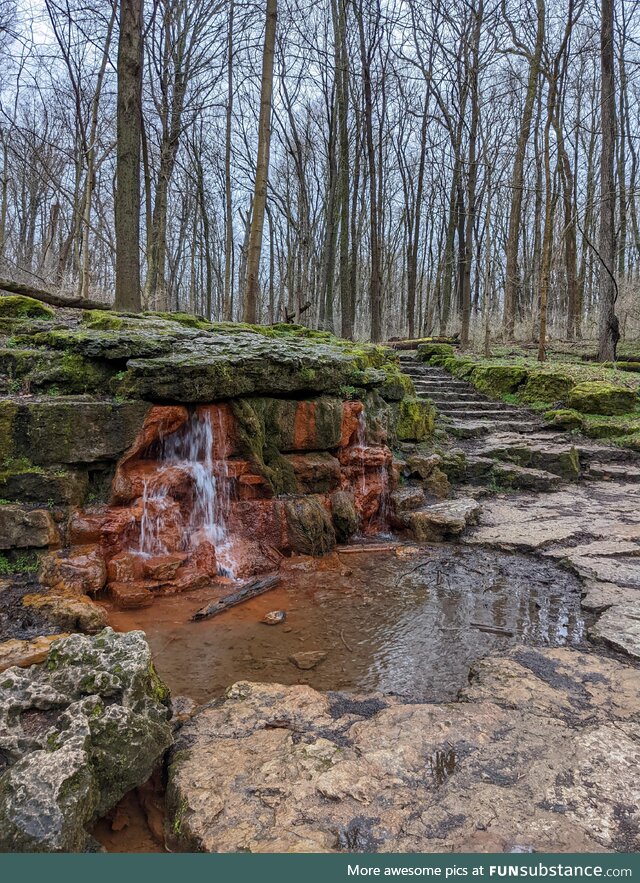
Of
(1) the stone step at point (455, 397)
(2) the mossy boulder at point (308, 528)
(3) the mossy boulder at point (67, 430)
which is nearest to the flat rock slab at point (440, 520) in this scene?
(2) the mossy boulder at point (308, 528)

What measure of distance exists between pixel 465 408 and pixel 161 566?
25.9 feet

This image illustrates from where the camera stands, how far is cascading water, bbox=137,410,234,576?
5.00 metres

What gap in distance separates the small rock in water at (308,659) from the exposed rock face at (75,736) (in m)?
1.04

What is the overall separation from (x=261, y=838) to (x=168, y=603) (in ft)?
9.25

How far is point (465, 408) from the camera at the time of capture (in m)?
10.7

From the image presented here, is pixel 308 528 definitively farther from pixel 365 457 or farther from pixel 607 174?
pixel 607 174

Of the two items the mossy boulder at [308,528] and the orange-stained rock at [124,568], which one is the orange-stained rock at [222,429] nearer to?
the mossy boulder at [308,528]

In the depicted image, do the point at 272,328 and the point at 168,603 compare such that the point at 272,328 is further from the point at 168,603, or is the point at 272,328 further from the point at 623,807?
the point at 623,807

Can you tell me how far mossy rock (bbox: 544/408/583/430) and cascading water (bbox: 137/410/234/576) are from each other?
6.80 metres

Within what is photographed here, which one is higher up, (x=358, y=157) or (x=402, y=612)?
(x=358, y=157)

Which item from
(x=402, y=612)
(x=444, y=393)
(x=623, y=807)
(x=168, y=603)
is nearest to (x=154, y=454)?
(x=168, y=603)

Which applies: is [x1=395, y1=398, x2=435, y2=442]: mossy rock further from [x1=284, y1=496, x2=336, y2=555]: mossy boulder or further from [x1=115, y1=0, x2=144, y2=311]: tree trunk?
[x1=115, y1=0, x2=144, y2=311]: tree trunk

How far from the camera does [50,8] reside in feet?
31.2

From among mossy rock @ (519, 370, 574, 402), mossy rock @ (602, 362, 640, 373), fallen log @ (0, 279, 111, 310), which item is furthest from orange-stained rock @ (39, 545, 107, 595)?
mossy rock @ (602, 362, 640, 373)
